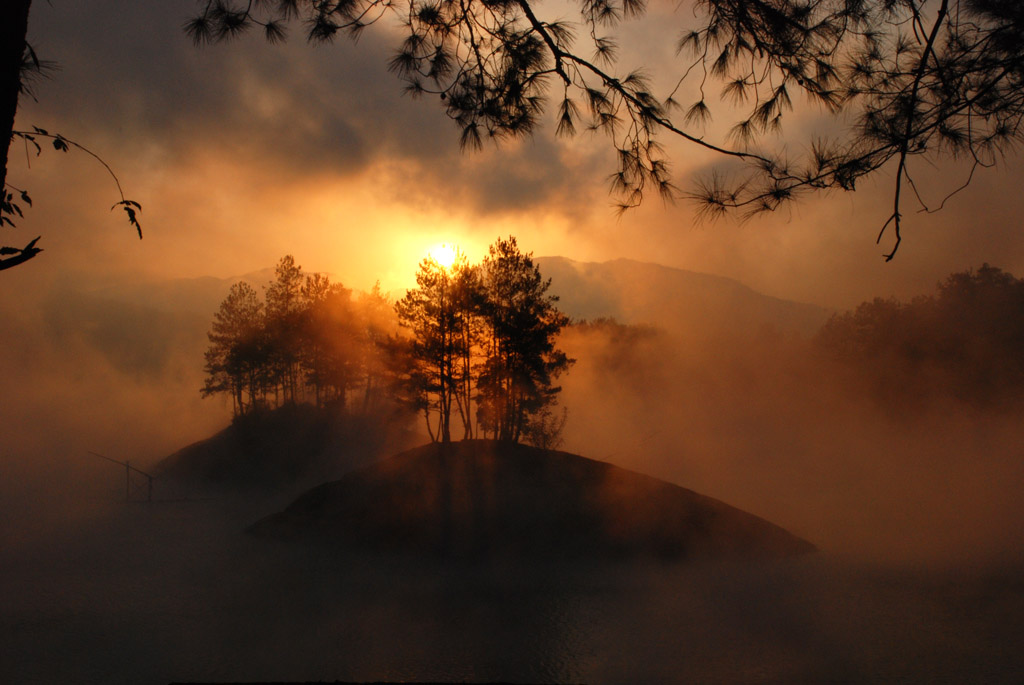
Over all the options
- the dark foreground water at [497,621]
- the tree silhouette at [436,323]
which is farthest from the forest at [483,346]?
the dark foreground water at [497,621]

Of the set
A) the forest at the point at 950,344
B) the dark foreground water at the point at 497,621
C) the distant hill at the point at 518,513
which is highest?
the forest at the point at 950,344

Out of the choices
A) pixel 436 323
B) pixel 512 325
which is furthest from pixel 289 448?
pixel 512 325

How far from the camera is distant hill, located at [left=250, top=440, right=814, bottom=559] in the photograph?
854 inches

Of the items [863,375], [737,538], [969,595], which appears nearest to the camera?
[969,595]

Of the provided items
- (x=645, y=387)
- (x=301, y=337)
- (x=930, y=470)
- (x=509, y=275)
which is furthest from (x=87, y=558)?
(x=930, y=470)

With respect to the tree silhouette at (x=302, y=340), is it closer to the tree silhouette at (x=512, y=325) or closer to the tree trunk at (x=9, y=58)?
the tree silhouette at (x=512, y=325)

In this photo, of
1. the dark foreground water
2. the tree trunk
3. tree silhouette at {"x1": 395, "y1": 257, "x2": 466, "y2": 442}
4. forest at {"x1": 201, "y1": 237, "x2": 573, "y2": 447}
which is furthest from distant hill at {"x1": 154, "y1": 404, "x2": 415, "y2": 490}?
the tree trunk

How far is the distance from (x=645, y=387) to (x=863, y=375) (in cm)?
1880

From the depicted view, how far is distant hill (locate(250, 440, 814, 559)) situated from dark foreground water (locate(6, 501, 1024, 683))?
0.95m

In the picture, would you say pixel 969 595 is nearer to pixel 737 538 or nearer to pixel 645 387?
pixel 737 538

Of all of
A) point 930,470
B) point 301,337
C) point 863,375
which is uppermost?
point 301,337

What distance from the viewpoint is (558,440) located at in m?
40.4

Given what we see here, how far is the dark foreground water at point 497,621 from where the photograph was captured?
44.1 feet

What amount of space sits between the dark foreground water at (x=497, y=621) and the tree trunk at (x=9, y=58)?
1176cm
